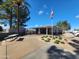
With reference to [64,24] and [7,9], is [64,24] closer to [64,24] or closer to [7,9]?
[64,24]

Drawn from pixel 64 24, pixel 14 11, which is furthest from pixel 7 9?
pixel 64 24

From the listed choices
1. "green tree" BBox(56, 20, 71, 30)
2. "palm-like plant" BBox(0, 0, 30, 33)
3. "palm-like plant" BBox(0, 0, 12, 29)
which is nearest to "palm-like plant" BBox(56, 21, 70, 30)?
"green tree" BBox(56, 20, 71, 30)

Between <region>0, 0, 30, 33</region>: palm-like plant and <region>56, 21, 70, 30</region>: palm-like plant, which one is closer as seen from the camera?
<region>0, 0, 30, 33</region>: palm-like plant

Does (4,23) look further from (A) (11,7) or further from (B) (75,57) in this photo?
(B) (75,57)

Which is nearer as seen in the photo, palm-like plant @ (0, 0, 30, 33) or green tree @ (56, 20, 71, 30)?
palm-like plant @ (0, 0, 30, 33)

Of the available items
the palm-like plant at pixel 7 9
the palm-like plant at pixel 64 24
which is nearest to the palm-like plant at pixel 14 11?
the palm-like plant at pixel 7 9

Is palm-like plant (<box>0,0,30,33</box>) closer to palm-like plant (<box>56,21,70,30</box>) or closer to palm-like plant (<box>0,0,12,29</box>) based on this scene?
palm-like plant (<box>0,0,12,29</box>)

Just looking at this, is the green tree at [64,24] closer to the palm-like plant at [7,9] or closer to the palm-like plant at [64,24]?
the palm-like plant at [64,24]

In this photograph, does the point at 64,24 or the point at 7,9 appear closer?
the point at 7,9

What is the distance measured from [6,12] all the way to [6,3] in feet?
11.2

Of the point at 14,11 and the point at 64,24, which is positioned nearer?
the point at 14,11

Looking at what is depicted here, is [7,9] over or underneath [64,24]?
over

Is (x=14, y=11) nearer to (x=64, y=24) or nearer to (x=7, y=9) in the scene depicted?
(x=7, y=9)

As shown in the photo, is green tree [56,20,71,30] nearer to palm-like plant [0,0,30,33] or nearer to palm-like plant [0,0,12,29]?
palm-like plant [0,0,30,33]
